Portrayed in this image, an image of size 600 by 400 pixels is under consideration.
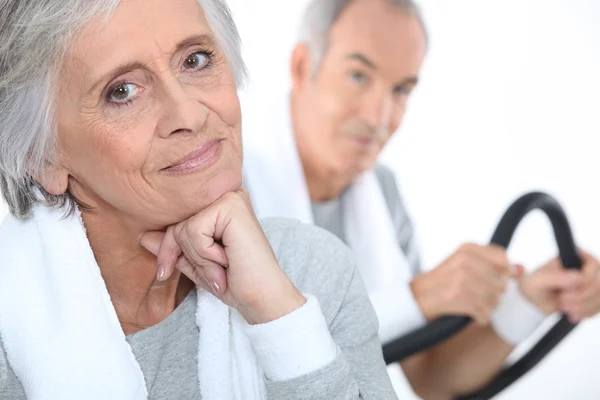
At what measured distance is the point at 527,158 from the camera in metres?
2.62

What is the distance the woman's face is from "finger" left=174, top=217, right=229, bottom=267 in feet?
0.06

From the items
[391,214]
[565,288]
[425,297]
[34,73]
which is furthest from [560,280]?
[34,73]

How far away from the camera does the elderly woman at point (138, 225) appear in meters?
1.08

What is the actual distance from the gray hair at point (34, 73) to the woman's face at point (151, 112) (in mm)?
16

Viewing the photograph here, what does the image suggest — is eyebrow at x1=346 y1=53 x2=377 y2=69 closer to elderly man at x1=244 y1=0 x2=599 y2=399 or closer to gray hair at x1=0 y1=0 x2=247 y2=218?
elderly man at x1=244 y1=0 x2=599 y2=399

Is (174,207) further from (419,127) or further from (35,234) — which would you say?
(419,127)

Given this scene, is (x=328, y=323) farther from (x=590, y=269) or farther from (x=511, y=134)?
(x=511, y=134)

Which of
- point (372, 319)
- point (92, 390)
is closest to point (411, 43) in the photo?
point (372, 319)

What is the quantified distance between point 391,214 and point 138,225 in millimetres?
1103

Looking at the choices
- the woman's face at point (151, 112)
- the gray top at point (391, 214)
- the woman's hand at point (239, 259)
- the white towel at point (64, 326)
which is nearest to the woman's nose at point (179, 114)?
the woman's face at point (151, 112)

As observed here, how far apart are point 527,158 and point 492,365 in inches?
36.6

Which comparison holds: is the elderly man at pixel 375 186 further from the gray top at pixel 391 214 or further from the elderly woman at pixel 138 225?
the elderly woman at pixel 138 225

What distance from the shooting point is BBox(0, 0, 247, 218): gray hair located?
1.05 metres

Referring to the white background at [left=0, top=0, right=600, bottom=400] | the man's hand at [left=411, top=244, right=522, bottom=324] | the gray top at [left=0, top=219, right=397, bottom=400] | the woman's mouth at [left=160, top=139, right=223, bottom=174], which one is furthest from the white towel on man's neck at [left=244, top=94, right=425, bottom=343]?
the woman's mouth at [left=160, top=139, right=223, bottom=174]
